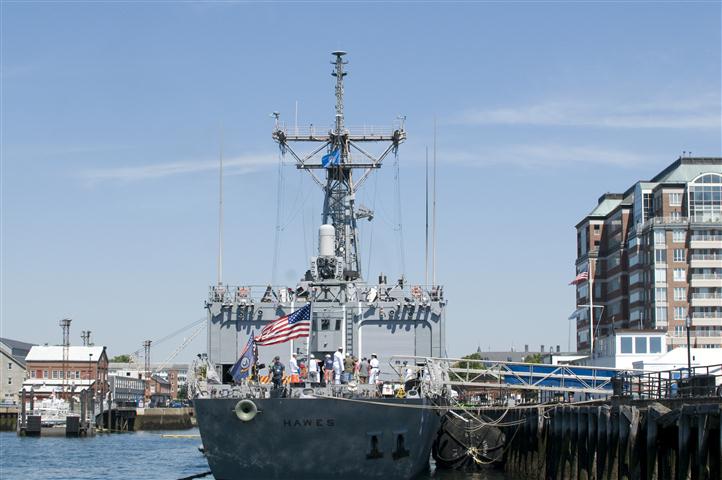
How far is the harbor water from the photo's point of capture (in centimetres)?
4131

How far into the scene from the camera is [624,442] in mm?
25016

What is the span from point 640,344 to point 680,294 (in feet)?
108

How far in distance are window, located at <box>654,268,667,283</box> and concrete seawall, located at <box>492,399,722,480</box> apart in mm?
52342

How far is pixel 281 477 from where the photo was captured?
29672 millimetres

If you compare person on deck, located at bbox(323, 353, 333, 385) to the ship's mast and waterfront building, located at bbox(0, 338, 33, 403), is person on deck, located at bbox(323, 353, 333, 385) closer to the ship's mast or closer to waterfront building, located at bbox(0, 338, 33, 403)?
the ship's mast

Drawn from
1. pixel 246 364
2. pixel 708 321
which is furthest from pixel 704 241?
pixel 246 364

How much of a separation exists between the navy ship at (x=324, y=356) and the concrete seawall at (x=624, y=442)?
3781 millimetres

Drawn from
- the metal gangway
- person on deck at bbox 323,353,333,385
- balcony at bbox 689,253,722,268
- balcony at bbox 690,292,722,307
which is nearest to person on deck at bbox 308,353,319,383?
person on deck at bbox 323,353,333,385

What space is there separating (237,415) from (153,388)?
158 m

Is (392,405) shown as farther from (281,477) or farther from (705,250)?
(705,250)

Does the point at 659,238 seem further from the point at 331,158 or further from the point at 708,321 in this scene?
the point at 331,158

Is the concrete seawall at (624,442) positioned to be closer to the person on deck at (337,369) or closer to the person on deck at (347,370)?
the person on deck at (347,370)

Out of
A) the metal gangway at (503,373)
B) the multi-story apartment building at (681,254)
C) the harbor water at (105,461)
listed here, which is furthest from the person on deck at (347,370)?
the multi-story apartment building at (681,254)

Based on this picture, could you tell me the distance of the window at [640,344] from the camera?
5812 cm
